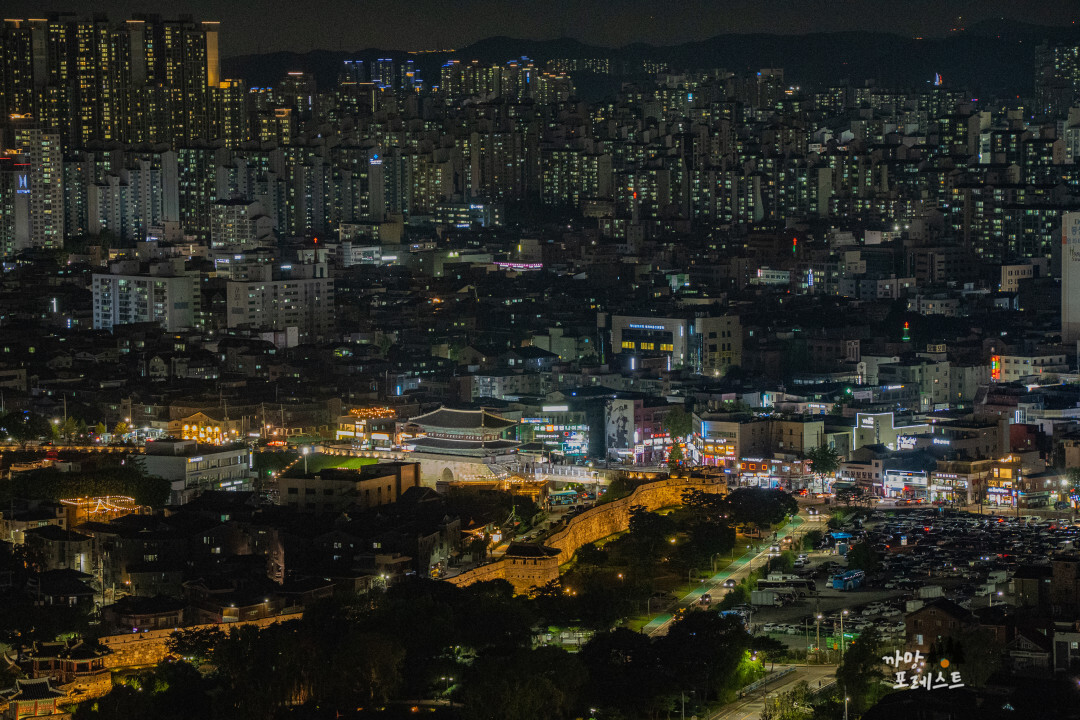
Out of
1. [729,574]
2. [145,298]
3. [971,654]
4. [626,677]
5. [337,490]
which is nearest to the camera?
[971,654]

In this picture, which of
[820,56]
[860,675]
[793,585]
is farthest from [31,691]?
[820,56]

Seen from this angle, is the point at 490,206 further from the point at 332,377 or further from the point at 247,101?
the point at 332,377

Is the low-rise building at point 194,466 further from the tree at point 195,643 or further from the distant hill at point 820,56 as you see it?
the distant hill at point 820,56

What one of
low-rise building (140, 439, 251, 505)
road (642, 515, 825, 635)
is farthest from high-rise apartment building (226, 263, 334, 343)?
road (642, 515, 825, 635)

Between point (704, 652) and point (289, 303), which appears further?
point (289, 303)

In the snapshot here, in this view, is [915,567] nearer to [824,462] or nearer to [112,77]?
[824,462]

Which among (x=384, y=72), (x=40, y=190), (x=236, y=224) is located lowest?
(x=236, y=224)

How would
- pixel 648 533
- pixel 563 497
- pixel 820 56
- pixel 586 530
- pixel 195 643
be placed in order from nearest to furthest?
pixel 195 643, pixel 648 533, pixel 586 530, pixel 563 497, pixel 820 56
